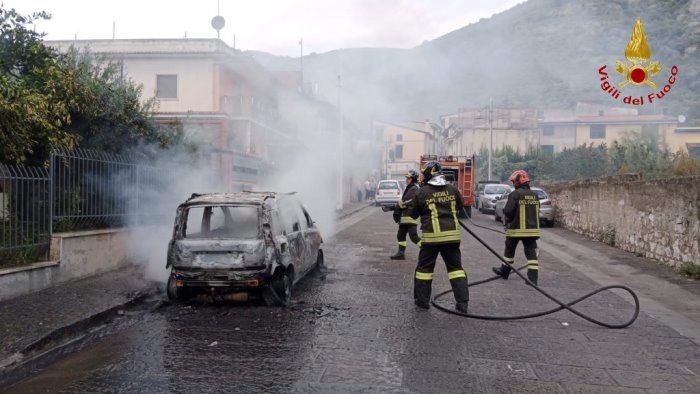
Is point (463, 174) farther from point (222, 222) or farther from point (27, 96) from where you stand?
point (27, 96)

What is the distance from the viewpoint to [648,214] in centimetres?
1141

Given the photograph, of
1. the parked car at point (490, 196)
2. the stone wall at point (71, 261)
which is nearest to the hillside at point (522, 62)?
the parked car at point (490, 196)

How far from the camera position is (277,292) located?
6.82 m

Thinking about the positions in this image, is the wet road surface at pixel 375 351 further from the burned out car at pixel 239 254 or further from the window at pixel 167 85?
the window at pixel 167 85

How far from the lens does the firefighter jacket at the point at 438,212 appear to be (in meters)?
6.50

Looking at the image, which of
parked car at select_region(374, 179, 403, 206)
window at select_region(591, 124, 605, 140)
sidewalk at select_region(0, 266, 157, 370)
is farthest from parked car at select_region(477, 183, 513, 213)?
window at select_region(591, 124, 605, 140)

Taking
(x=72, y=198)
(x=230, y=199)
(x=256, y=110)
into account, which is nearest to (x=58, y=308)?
(x=230, y=199)

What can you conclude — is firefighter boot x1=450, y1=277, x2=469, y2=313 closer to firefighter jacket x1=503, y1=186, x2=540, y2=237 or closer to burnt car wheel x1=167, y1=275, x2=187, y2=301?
firefighter jacket x1=503, y1=186, x2=540, y2=237

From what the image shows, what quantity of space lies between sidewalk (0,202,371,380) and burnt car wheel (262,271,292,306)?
1.71m

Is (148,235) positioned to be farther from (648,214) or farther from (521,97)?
(521,97)

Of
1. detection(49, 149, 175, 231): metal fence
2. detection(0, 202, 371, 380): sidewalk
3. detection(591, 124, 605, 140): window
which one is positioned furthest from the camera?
detection(591, 124, 605, 140): window

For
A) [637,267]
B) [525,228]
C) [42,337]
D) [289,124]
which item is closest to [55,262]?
[42,337]

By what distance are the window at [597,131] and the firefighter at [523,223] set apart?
53.5 m

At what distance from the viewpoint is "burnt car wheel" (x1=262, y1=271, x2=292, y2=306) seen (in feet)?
22.3
